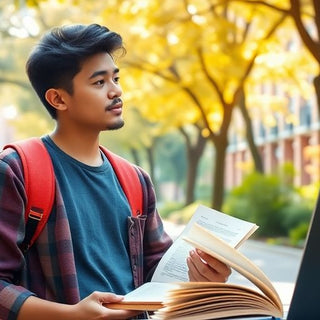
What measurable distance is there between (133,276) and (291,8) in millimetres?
9662

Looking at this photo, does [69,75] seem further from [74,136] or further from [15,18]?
[15,18]

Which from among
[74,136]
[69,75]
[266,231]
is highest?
[69,75]

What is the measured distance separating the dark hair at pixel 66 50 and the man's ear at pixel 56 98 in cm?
1

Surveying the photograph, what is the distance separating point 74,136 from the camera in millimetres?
2248

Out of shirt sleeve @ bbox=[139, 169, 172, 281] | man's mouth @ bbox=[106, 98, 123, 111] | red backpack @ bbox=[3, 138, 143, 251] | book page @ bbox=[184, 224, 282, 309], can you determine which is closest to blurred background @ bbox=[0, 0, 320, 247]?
shirt sleeve @ bbox=[139, 169, 172, 281]

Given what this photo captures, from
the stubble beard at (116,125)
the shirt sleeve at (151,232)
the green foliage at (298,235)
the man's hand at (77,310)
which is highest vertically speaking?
the stubble beard at (116,125)

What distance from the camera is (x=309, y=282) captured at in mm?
1728

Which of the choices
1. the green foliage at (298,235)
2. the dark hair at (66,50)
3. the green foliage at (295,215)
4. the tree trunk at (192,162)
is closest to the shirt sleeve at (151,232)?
the dark hair at (66,50)

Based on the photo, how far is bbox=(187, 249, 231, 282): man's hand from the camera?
6.84 feet

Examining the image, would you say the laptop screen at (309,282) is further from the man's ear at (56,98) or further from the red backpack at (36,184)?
the man's ear at (56,98)

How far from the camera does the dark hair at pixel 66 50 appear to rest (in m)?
2.21

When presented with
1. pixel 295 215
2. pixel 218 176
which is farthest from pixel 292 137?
pixel 218 176

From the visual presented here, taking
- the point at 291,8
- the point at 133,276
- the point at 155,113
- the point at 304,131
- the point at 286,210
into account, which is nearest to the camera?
the point at 133,276

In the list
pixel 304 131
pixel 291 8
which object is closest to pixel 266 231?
pixel 291 8
